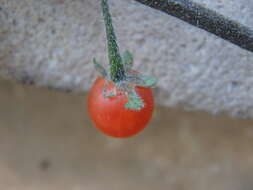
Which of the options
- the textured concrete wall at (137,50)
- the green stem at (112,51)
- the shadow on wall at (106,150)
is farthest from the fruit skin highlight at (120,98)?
the shadow on wall at (106,150)

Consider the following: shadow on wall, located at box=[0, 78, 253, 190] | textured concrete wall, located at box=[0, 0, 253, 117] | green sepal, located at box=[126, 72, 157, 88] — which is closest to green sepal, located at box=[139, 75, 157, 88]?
green sepal, located at box=[126, 72, 157, 88]

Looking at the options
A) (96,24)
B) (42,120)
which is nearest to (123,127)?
(96,24)

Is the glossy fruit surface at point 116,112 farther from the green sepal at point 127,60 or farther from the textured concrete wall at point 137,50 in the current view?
the textured concrete wall at point 137,50

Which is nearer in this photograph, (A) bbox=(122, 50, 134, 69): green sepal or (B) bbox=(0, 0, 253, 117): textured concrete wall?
(A) bbox=(122, 50, 134, 69): green sepal

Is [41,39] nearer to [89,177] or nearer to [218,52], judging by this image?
[218,52]

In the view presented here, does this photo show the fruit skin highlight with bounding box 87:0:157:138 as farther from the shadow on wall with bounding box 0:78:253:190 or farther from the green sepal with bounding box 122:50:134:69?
the shadow on wall with bounding box 0:78:253:190
